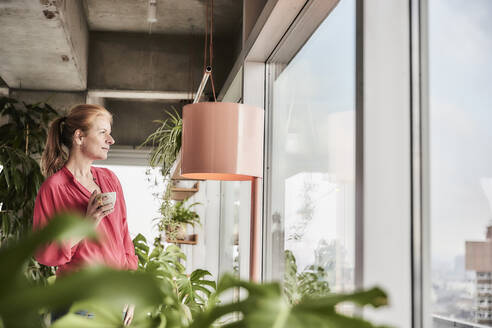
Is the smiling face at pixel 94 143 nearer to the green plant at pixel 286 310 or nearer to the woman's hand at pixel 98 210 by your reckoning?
the woman's hand at pixel 98 210

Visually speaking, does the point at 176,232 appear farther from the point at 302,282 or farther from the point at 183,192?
the point at 302,282

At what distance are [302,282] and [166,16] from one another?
3.55 m

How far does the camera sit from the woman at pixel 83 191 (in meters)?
1.96

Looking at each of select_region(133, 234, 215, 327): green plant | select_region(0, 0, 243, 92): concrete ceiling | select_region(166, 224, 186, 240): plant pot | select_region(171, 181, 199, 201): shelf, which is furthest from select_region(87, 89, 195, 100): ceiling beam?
select_region(133, 234, 215, 327): green plant

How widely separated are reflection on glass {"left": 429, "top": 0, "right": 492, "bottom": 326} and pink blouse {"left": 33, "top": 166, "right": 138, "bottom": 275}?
1185 millimetres

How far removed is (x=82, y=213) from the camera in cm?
207

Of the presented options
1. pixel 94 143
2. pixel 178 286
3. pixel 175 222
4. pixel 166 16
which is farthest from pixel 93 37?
pixel 94 143

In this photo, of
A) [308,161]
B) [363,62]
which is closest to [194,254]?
[308,161]

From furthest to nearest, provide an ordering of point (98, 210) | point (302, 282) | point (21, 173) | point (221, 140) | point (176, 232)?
point (176, 232) → point (21, 173) → point (302, 282) → point (98, 210) → point (221, 140)

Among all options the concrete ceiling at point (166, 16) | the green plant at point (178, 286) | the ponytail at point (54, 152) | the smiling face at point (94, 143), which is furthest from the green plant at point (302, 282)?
the concrete ceiling at point (166, 16)

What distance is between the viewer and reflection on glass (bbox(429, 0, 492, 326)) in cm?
111

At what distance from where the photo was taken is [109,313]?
0.65m

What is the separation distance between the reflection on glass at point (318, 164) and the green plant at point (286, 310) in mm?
1216

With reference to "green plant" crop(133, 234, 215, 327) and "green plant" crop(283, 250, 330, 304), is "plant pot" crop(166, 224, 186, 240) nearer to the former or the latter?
"green plant" crop(133, 234, 215, 327)
